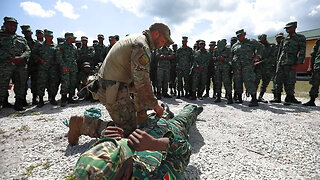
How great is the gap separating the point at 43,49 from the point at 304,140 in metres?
7.73

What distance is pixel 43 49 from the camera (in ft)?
21.4

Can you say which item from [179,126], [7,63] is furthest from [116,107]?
[7,63]

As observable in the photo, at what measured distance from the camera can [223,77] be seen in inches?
294

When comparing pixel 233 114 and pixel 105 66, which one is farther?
pixel 233 114

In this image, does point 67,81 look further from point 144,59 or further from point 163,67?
point 144,59

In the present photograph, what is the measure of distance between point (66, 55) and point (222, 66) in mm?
5890

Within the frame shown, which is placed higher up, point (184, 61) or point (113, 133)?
point (184, 61)

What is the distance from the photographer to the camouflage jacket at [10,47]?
5.45 m

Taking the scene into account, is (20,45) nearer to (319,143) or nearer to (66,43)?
(66,43)

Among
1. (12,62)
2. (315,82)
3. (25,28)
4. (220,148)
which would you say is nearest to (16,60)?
(12,62)

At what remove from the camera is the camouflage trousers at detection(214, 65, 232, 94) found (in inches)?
287

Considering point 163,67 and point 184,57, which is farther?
point 184,57

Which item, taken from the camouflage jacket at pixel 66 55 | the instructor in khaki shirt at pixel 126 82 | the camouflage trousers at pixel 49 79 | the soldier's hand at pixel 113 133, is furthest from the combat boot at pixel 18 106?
the soldier's hand at pixel 113 133

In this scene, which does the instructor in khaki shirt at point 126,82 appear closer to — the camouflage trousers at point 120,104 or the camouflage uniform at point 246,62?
the camouflage trousers at point 120,104
